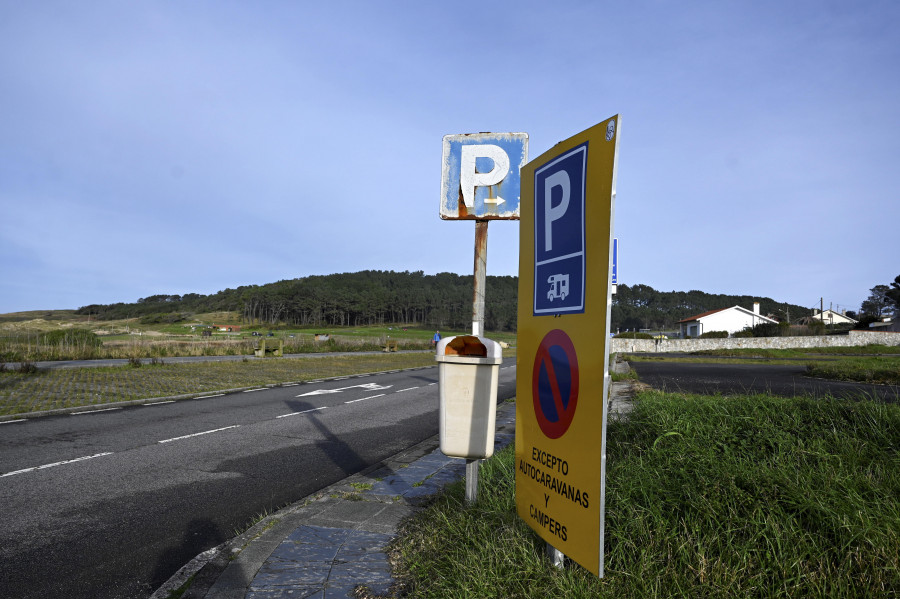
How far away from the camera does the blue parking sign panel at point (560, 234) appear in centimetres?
270

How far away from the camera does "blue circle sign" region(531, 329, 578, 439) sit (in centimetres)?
267

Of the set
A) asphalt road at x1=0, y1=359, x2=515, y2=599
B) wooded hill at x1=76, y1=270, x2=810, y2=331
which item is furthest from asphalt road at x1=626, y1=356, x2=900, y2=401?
wooded hill at x1=76, y1=270, x2=810, y2=331

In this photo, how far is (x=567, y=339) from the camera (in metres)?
2.72

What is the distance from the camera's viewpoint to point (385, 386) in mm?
17125

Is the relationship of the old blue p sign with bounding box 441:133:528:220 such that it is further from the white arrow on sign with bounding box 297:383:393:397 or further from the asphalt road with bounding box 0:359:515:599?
the white arrow on sign with bounding box 297:383:393:397

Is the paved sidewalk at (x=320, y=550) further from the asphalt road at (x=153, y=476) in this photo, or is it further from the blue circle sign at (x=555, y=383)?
the blue circle sign at (x=555, y=383)

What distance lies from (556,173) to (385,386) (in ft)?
48.6

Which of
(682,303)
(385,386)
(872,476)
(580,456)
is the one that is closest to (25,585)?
(580,456)

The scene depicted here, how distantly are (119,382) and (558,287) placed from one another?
642 inches

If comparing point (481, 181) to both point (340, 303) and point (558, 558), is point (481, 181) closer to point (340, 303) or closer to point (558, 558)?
point (558, 558)

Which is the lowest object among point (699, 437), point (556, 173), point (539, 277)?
point (699, 437)

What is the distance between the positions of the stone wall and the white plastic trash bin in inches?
1577

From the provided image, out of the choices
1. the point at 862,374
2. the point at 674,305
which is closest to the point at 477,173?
the point at 862,374

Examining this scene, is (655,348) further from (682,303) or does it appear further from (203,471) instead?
(682,303)
